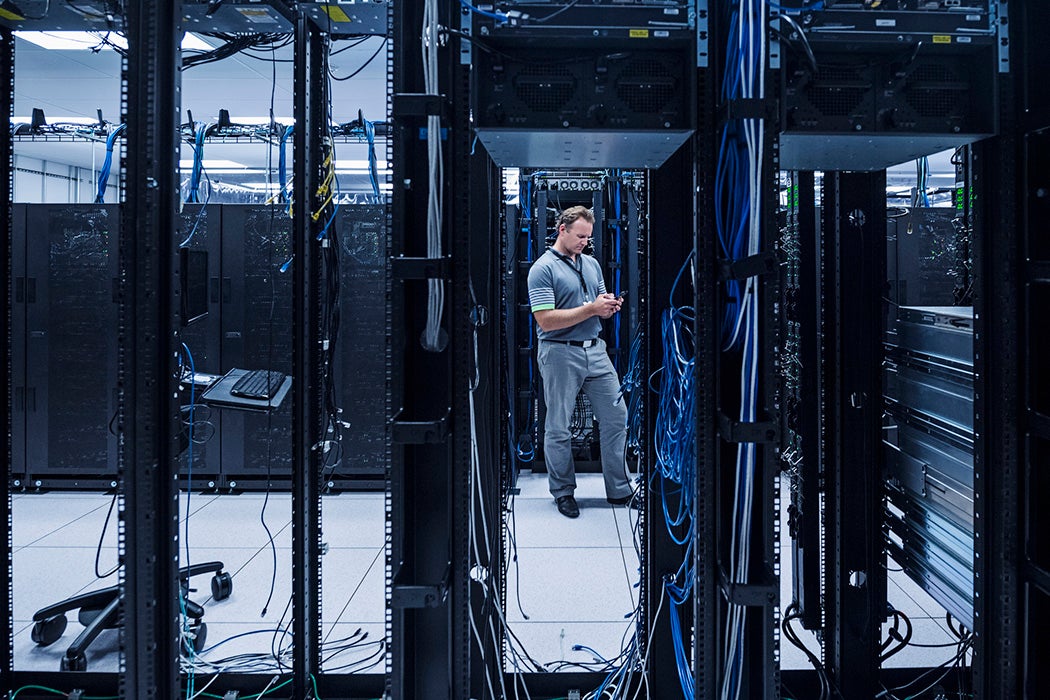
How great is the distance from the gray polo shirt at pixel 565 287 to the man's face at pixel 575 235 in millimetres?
80

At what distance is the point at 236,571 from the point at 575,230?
2597 millimetres

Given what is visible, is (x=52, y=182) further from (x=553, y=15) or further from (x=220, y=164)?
(x=553, y=15)

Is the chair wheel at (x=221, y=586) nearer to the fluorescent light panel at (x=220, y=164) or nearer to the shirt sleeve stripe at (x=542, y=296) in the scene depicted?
the shirt sleeve stripe at (x=542, y=296)

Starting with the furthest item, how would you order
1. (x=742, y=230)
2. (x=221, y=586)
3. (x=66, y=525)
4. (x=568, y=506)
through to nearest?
(x=568, y=506), (x=66, y=525), (x=221, y=586), (x=742, y=230)

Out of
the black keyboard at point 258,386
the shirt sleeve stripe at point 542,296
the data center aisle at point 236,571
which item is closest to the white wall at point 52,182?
the data center aisle at point 236,571

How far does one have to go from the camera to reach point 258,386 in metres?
2.35

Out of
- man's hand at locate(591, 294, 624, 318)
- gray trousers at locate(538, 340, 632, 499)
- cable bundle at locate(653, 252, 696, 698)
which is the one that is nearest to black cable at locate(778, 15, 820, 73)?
cable bundle at locate(653, 252, 696, 698)

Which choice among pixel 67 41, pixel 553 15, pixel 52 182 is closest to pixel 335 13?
pixel 553 15

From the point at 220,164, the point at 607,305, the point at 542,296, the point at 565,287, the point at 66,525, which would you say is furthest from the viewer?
the point at 220,164

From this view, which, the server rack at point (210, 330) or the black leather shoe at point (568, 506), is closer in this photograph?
the black leather shoe at point (568, 506)

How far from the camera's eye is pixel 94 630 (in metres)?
2.48

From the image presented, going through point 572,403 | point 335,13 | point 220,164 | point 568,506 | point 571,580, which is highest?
point 220,164

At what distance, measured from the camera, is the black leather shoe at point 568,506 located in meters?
4.25

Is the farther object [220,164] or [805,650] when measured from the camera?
[220,164]
